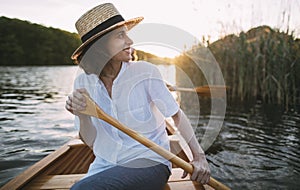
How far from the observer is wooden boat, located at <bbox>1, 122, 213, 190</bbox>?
67.4 inches

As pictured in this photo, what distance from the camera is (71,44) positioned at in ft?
168

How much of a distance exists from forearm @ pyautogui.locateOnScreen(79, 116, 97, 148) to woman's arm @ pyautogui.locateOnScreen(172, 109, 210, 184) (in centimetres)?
41

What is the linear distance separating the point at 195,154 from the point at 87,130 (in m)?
0.53

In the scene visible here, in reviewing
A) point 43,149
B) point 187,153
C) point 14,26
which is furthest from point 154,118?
point 14,26

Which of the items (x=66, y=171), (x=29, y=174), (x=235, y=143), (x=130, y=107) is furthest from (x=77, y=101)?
(x=235, y=143)

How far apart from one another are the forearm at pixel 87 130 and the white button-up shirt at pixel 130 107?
38 mm

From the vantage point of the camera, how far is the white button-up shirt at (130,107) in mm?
1323

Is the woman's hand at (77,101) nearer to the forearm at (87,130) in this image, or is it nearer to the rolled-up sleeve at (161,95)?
the forearm at (87,130)

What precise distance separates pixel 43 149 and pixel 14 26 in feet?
165

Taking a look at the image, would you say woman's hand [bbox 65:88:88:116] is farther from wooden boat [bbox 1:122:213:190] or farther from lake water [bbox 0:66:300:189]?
wooden boat [bbox 1:122:213:190]

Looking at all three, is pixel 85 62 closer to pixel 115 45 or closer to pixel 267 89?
pixel 115 45

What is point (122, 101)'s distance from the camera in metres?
1.34

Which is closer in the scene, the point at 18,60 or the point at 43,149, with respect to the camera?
the point at 43,149

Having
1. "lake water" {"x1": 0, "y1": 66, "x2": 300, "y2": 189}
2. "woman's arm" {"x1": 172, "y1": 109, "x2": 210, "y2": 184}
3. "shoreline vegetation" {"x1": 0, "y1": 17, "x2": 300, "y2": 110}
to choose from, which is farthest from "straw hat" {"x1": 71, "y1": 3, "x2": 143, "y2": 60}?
"shoreline vegetation" {"x1": 0, "y1": 17, "x2": 300, "y2": 110}
